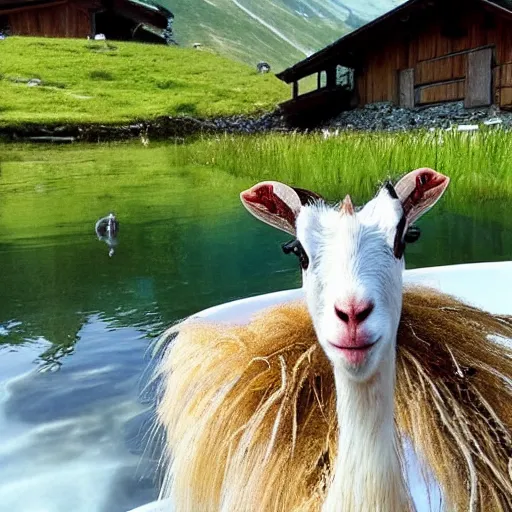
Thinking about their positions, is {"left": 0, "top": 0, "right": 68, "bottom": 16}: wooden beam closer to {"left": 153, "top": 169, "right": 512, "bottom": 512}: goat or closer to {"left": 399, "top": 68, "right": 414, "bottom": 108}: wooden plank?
{"left": 399, "top": 68, "right": 414, "bottom": 108}: wooden plank

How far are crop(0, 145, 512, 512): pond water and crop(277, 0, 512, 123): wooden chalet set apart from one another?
2965mm

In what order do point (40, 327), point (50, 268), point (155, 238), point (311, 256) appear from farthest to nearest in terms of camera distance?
point (155, 238), point (50, 268), point (40, 327), point (311, 256)

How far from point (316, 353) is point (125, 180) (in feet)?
12.3

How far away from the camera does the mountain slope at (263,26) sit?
73.0 ft

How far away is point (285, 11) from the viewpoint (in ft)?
114

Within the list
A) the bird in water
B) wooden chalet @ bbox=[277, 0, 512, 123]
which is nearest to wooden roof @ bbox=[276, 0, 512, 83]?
wooden chalet @ bbox=[277, 0, 512, 123]

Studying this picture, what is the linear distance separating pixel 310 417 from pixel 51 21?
1180 cm

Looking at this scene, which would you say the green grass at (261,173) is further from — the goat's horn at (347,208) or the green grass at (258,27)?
the green grass at (258,27)

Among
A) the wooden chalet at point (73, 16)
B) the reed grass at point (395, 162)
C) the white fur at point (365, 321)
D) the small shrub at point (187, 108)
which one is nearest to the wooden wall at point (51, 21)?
the wooden chalet at point (73, 16)

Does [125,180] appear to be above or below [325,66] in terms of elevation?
below

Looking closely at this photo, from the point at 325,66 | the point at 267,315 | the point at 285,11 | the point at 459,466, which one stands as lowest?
the point at 459,466

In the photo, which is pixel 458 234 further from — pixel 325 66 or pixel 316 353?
pixel 325 66

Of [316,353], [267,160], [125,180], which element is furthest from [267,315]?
[125,180]

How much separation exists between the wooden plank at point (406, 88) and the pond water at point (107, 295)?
3.41 metres
